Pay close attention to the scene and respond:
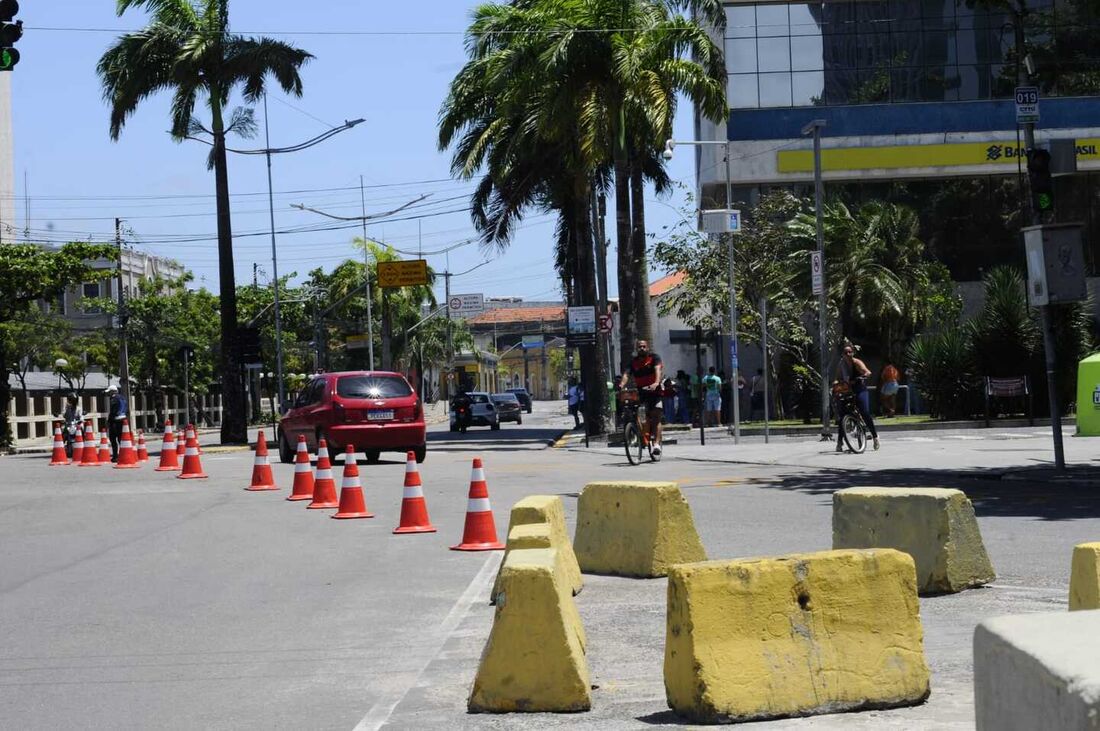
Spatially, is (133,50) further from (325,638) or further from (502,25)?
(325,638)

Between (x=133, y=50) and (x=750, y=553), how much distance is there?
32.2m

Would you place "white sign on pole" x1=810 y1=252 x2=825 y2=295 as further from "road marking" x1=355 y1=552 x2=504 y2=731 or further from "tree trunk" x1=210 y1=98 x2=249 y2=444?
"road marking" x1=355 y1=552 x2=504 y2=731

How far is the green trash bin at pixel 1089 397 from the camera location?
27.9 m

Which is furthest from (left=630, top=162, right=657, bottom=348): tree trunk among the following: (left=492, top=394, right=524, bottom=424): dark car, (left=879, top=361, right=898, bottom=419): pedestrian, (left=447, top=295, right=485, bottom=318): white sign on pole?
(left=447, top=295, right=485, bottom=318): white sign on pole

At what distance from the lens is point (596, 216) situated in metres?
43.8

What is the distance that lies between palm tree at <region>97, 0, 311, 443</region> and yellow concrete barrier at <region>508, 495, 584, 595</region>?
100 ft

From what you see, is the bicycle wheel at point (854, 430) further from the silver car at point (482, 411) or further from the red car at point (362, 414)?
the silver car at point (482, 411)

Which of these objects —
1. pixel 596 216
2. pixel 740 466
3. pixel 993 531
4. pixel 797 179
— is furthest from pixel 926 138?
pixel 993 531

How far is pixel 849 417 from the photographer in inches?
982

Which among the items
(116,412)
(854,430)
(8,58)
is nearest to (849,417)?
(854,430)

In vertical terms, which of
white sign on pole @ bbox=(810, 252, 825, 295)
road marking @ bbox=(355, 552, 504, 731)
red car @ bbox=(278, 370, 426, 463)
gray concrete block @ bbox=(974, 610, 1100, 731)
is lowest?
road marking @ bbox=(355, 552, 504, 731)

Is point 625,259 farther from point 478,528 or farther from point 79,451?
point 478,528

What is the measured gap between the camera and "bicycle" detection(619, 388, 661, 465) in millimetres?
23203

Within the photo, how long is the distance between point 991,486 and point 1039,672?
14827 millimetres
